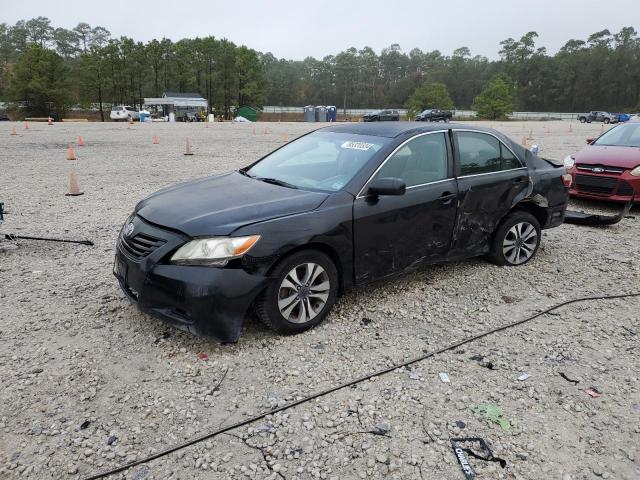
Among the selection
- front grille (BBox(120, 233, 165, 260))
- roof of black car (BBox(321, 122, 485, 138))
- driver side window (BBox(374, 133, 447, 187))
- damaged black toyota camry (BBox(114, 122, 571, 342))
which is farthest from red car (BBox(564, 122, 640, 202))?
front grille (BBox(120, 233, 165, 260))

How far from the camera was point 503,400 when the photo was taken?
3.20 metres

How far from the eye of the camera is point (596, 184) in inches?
337

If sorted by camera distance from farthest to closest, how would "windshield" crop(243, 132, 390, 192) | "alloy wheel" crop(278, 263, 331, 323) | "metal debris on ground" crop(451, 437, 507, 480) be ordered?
"windshield" crop(243, 132, 390, 192) < "alloy wheel" crop(278, 263, 331, 323) < "metal debris on ground" crop(451, 437, 507, 480)

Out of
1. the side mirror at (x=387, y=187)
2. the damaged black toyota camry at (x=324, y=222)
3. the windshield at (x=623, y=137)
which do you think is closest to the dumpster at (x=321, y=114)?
the windshield at (x=623, y=137)

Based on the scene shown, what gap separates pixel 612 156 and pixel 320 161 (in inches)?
253

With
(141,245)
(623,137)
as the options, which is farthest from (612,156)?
(141,245)

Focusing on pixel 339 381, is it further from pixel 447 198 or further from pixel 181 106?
pixel 181 106

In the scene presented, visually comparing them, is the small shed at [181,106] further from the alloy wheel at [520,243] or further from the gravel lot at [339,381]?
the gravel lot at [339,381]

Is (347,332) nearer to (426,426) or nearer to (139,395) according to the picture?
(426,426)

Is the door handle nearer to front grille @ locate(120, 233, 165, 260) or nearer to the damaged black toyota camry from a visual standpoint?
the damaged black toyota camry

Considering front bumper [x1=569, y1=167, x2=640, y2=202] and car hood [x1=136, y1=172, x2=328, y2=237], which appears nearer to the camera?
car hood [x1=136, y1=172, x2=328, y2=237]

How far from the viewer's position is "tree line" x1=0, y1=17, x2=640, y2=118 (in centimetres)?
6794

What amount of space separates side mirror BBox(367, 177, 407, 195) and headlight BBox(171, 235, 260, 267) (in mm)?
1207

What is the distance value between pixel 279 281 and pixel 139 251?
111 centimetres
